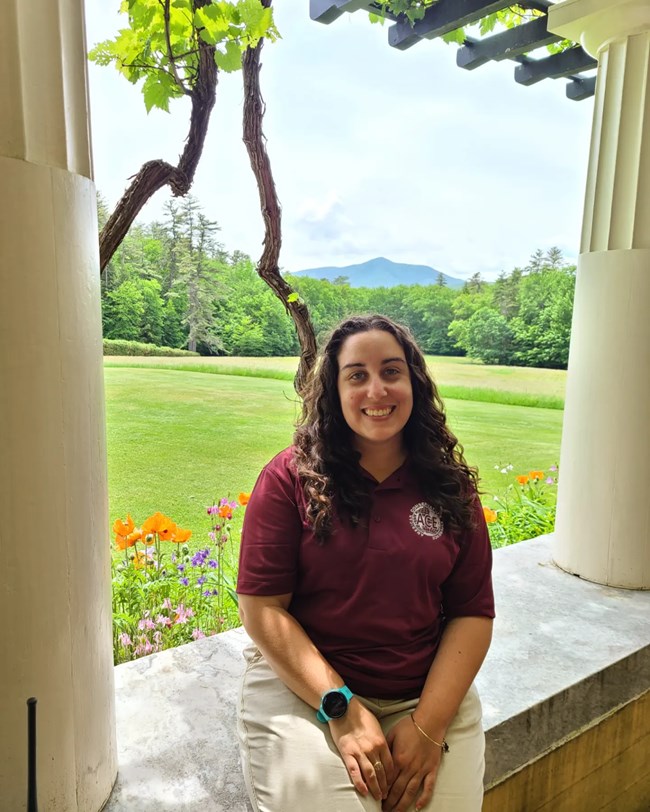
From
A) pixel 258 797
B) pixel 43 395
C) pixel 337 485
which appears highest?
pixel 43 395

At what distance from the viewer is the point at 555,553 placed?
264 cm

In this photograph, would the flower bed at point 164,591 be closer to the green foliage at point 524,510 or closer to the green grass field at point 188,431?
the green grass field at point 188,431

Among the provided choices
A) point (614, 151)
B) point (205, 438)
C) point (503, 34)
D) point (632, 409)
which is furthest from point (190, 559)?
point (503, 34)

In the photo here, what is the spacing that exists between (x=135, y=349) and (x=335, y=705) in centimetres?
187

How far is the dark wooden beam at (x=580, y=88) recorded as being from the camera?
3.16 m

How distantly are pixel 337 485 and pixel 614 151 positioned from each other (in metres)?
1.79

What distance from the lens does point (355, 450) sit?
1415mm

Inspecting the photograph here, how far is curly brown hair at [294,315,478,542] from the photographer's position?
51.9 inches

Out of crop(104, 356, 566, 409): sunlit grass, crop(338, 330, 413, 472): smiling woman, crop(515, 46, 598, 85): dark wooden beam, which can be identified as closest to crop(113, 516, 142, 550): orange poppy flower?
crop(104, 356, 566, 409): sunlit grass

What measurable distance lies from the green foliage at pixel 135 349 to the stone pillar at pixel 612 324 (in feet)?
5.39

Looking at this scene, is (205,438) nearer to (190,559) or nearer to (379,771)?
(190,559)

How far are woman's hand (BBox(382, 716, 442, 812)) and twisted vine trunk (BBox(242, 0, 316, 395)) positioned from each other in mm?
1236

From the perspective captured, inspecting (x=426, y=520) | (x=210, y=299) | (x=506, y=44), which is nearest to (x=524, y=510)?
(x=210, y=299)

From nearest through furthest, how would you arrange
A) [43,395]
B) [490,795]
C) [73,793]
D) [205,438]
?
[43,395]
[73,793]
[490,795]
[205,438]
